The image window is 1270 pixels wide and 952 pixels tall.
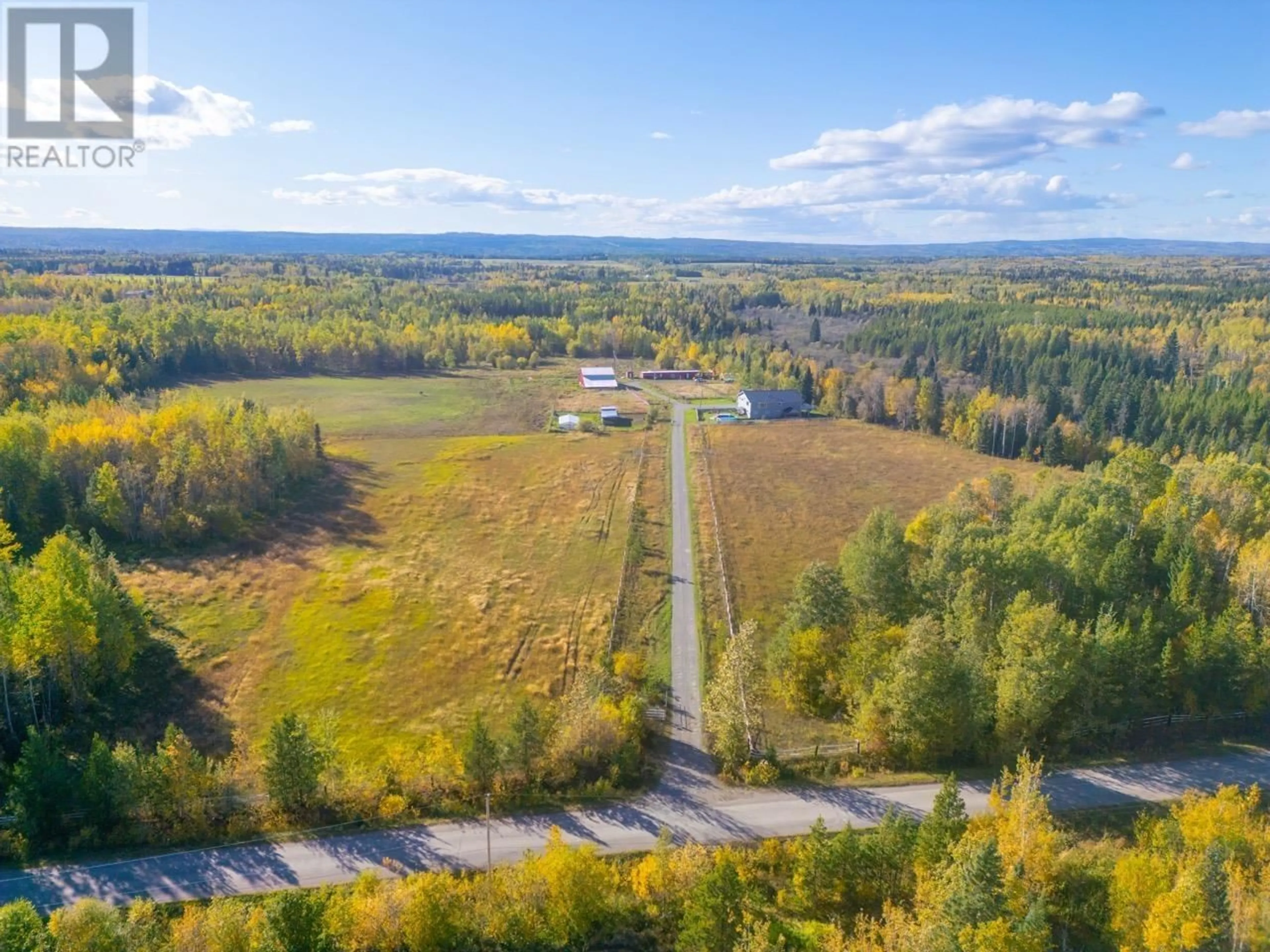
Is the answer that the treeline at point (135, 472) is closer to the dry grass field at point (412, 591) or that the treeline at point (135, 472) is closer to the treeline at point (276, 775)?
the dry grass field at point (412, 591)

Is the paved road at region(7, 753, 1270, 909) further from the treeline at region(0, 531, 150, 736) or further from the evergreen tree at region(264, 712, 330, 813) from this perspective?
the treeline at region(0, 531, 150, 736)

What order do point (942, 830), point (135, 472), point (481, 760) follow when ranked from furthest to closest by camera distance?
1. point (135, 472)
2. point (481, 760)
3. point (942, 830)

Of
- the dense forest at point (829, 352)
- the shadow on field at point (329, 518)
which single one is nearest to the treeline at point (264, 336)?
the dense forest at point (829, 352)

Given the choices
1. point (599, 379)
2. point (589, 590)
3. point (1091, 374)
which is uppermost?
point (1091, 374)

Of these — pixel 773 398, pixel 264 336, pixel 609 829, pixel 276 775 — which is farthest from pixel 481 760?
pixel 264 336

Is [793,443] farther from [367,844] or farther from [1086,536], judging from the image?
[367,844]

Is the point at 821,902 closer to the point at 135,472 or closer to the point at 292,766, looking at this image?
the point at 292,766
